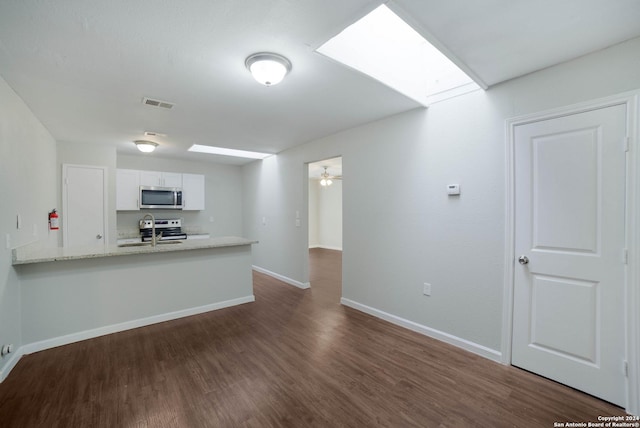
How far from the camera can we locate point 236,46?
179 cm

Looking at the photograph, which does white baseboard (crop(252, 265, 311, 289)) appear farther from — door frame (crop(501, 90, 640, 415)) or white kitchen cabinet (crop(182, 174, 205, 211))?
door frame (crop(501, 90, 640, 415))

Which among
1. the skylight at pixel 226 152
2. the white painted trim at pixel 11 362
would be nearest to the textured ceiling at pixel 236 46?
the skylight at pixel 226 152

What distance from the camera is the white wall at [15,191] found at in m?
2.14

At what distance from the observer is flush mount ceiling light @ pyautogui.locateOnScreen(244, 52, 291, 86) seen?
1895mm

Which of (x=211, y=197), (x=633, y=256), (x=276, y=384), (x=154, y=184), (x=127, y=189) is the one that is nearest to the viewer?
(x=633, y=256)

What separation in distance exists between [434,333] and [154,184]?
17.7 feet

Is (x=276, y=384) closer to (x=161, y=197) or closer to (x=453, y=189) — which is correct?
(x=453, y=189)

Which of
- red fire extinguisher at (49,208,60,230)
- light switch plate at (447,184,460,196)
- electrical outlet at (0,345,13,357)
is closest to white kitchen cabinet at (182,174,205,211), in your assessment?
red fire extinguisher at (49,208,60,230)

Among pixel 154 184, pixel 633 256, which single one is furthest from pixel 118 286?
pixel 633 256

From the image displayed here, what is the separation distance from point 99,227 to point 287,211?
316 cm

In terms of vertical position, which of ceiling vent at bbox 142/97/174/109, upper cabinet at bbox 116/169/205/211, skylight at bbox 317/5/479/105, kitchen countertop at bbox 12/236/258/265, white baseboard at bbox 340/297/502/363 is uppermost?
skylight at bbox 317/5/479/105

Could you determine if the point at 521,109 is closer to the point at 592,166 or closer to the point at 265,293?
the point at 592,166

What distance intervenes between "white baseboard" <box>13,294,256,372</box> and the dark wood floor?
0.29 ft

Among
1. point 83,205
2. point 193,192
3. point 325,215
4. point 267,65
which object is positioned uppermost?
point 267,65
